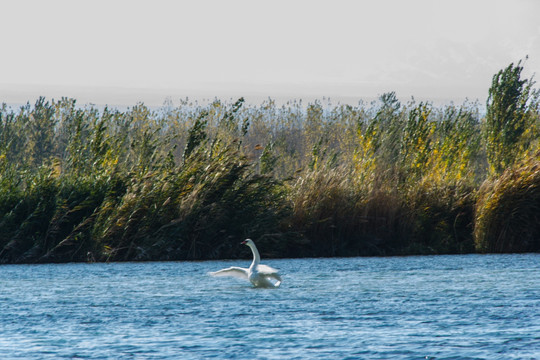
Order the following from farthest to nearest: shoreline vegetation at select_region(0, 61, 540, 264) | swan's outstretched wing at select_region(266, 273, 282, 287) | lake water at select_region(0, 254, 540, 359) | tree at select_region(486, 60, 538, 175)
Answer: tree at select_region(486, 60, 538, 175)
shoreline vegetation at select_region(0, 61, 540, 264)
swan's outstretched wing at select_region(266, 273, 282, 287)
lake water at select_region(0, 254, 540, 359)

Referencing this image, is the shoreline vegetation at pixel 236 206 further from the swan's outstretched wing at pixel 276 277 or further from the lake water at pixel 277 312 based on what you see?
the swan's outstretched wing at pixel 276 277

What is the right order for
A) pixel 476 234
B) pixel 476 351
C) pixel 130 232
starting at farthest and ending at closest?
pixel 476 234 < pixel 130 232 < pixel 476 351

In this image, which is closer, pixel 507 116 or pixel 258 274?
pixel 258 274

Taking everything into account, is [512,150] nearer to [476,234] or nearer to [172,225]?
[476,234]

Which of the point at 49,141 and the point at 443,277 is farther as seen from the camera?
the point at 49,141

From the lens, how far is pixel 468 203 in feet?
92.2

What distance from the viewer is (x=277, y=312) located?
1612 cm

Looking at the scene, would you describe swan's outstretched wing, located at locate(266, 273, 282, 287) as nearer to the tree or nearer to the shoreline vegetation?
the shoreline vegetation

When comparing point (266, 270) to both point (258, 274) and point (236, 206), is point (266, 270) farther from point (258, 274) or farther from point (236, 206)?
point (236, 206)

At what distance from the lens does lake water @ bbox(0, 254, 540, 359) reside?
497 inches

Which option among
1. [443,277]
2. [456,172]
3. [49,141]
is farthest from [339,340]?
[49,141]

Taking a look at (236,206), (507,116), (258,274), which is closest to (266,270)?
(258,274)

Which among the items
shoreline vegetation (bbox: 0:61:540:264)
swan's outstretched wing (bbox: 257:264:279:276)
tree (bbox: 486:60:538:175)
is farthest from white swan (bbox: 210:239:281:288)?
tree (bbox: 486:60:538:175)

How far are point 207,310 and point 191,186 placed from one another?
9652 mm
